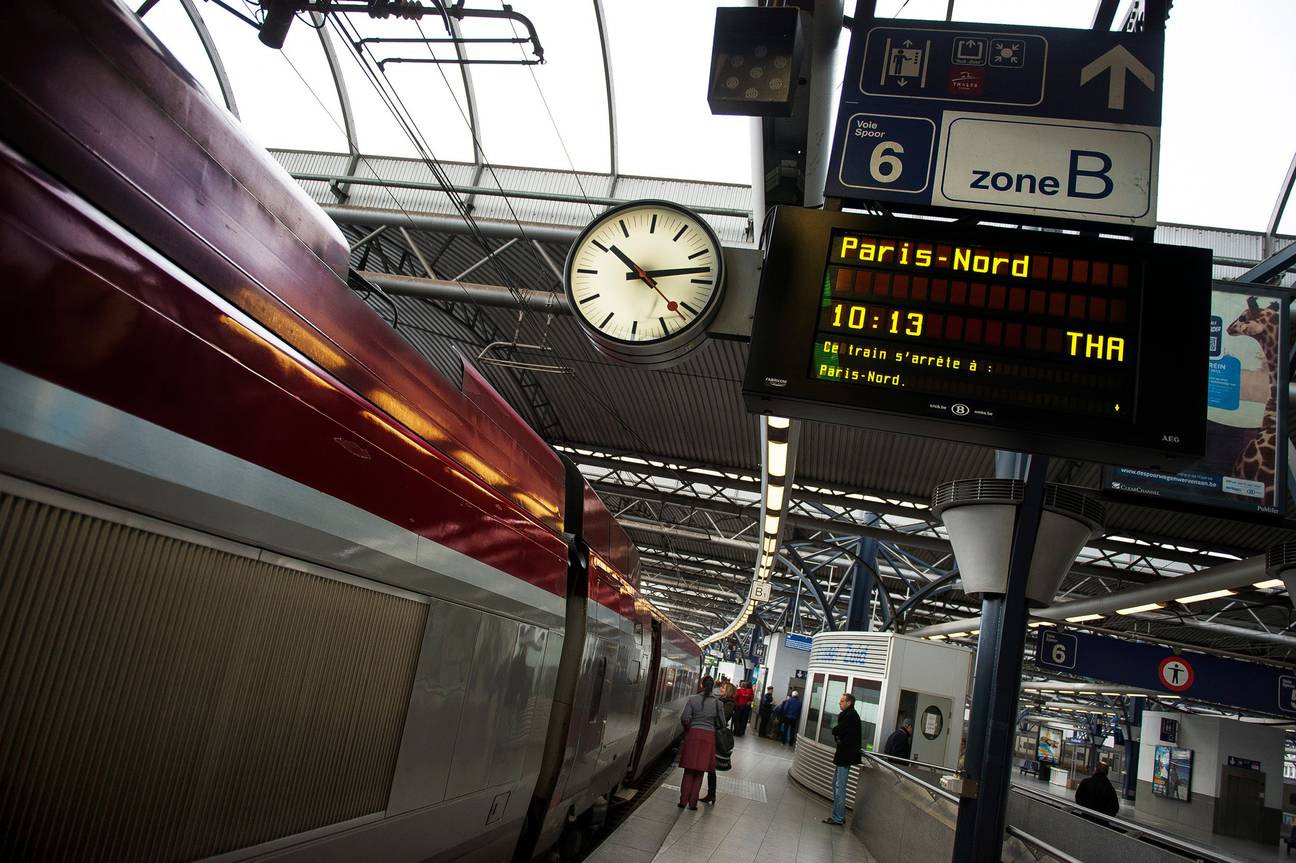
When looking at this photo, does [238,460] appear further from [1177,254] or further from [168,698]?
[1177,254]

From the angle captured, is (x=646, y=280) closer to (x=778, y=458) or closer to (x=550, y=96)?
(x=778, y=458)

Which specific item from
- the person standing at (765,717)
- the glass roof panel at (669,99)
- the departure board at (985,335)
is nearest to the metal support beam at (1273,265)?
the departure board at (985,335)

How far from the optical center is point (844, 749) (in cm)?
1157

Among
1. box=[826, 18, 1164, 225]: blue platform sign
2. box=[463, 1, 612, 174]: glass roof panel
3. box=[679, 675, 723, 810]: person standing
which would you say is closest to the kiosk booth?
box=[679, 675, 723, 810]: person standing

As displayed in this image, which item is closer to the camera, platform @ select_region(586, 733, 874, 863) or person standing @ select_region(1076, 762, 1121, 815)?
platform @ select_region(586, 733, 874, 863)

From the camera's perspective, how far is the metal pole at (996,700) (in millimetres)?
6691

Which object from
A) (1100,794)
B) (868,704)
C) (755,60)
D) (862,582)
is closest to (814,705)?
(868,704)

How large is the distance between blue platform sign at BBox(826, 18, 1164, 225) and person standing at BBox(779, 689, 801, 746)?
2648 cm

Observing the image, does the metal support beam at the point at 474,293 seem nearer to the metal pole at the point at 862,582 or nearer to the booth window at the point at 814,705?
the booth window at the point at 814,705

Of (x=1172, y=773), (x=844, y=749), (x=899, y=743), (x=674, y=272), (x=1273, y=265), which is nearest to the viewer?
(x=674, y=272)

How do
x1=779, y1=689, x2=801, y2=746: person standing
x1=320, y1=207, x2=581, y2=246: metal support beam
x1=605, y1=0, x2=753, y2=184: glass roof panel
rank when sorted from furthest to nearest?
x1=779, y1=689, x2=801, y2=746: person standing → x1=320, y1=207, x2=581, y2=246: metal support beam → x1=605, y1=0, x2=753, y2=184: glass roof panel

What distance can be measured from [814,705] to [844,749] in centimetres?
704

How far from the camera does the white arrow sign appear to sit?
13.8 ft

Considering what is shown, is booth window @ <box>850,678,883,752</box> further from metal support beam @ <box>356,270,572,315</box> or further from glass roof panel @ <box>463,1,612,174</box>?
glass roof panel @ <box>463,1,612,174</box>
